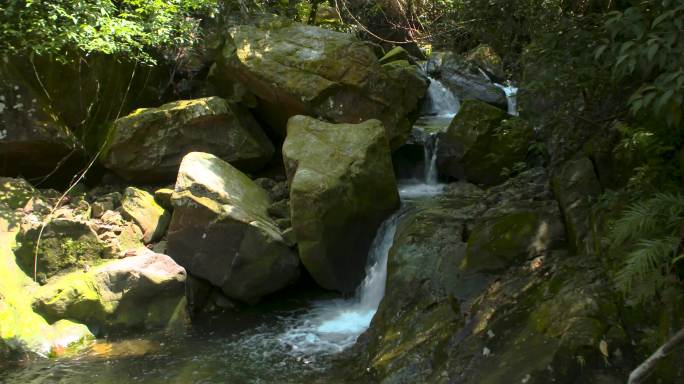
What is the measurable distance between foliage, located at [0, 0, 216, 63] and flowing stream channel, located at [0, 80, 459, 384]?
4073mm

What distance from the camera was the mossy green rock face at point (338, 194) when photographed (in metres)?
7.63

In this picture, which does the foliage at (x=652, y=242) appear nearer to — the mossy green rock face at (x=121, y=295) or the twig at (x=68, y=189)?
the mossy green rock face at (x=121, y=295)

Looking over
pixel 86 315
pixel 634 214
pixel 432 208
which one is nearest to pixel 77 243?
pixel 86 315

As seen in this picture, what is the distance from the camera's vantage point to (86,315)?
7.20 metres

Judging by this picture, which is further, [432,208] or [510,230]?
[432,208]

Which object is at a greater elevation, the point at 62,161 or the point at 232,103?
the point at 232,103

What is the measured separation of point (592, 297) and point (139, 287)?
208 inches

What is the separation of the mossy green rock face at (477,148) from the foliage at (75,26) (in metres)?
4.87

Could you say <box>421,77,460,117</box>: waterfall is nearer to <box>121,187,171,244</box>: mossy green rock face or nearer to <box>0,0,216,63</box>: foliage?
<box>0,0,216,63</box>: foliage

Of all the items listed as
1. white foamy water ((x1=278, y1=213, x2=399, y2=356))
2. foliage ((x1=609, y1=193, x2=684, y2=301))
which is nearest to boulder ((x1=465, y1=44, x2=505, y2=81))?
white foamy water ((x1=278, y1=213, x2=399, y2=356))

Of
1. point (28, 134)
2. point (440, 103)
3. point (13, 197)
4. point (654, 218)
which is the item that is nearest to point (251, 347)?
point (13, 197)

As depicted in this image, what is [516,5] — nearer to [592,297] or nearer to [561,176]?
[561,176]

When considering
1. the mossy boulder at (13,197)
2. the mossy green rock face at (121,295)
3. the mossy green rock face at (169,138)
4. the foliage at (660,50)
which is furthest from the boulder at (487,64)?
the foliage at (660,50)

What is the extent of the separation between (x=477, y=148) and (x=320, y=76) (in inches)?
110
